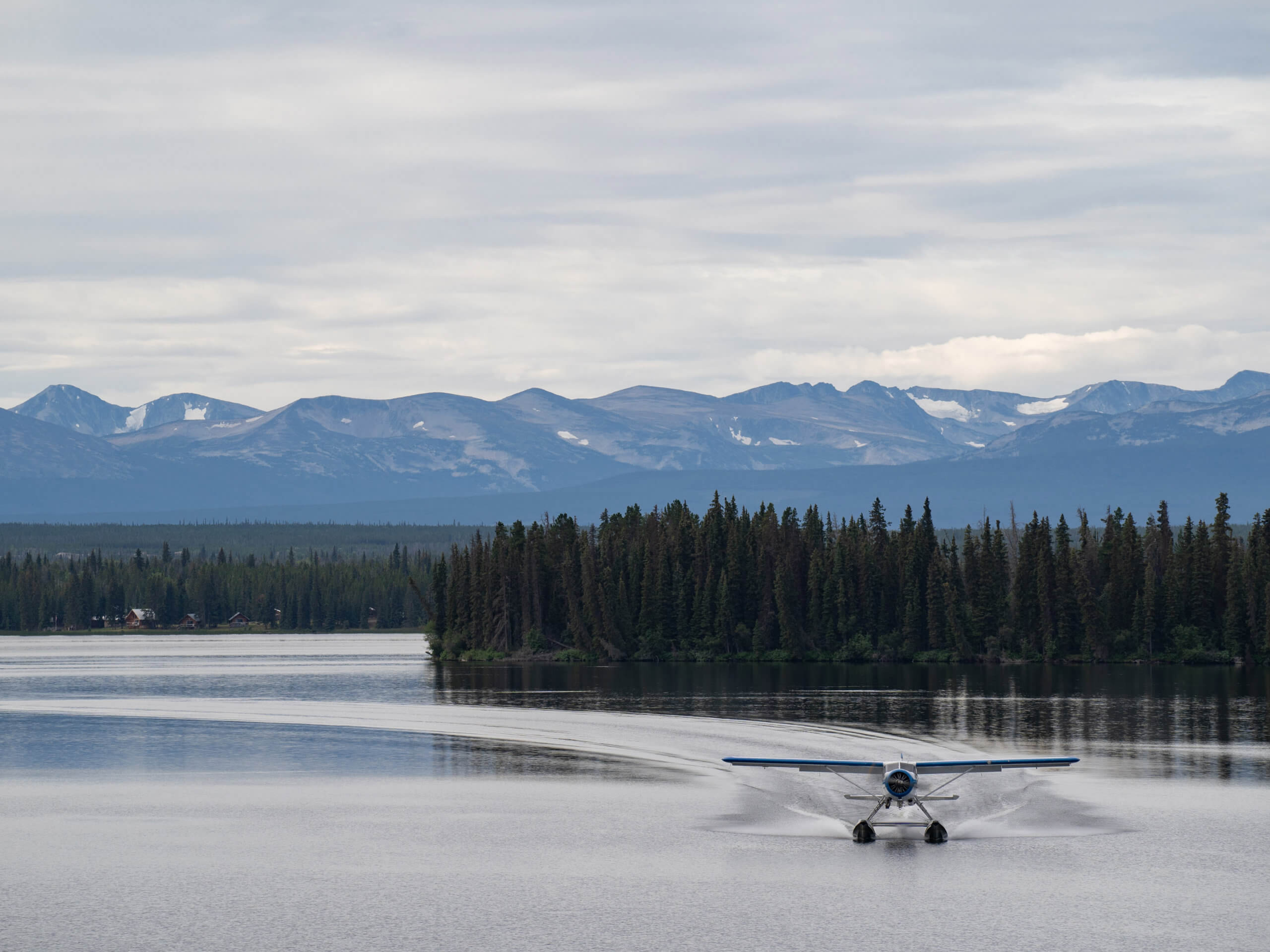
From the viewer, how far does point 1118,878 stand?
139 ft

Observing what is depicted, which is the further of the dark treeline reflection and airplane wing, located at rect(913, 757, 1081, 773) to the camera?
the dark treeline reflection

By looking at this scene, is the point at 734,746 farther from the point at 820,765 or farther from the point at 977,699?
the point at 977,699

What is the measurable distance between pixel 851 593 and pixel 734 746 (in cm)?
9618

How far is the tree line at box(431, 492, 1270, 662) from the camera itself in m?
158

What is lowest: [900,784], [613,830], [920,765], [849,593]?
[613,830]

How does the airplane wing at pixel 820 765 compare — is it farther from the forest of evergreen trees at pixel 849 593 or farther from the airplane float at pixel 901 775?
the forest of evergreen trees at pixel 849 593

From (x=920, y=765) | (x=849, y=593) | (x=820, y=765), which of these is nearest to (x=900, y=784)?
(x=920, y=765)

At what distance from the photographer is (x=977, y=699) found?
348 ft

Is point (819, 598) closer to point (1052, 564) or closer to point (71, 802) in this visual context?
point (1052, 564)

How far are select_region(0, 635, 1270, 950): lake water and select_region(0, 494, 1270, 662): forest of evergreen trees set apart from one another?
55.9 meters

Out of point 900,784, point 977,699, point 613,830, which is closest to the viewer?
point 900,784

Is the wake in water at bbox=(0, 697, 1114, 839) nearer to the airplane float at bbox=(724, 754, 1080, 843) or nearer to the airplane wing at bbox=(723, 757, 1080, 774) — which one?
the airplane float at bbox=(724, 754, 1080, 843)

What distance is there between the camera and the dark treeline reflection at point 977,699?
7562 centimetres

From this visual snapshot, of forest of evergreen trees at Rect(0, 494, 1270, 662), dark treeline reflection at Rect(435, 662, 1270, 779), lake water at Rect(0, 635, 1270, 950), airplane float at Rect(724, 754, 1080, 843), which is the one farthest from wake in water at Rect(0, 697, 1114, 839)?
forest of evergreen trees at Rect(0, 494, 1270, 662)
